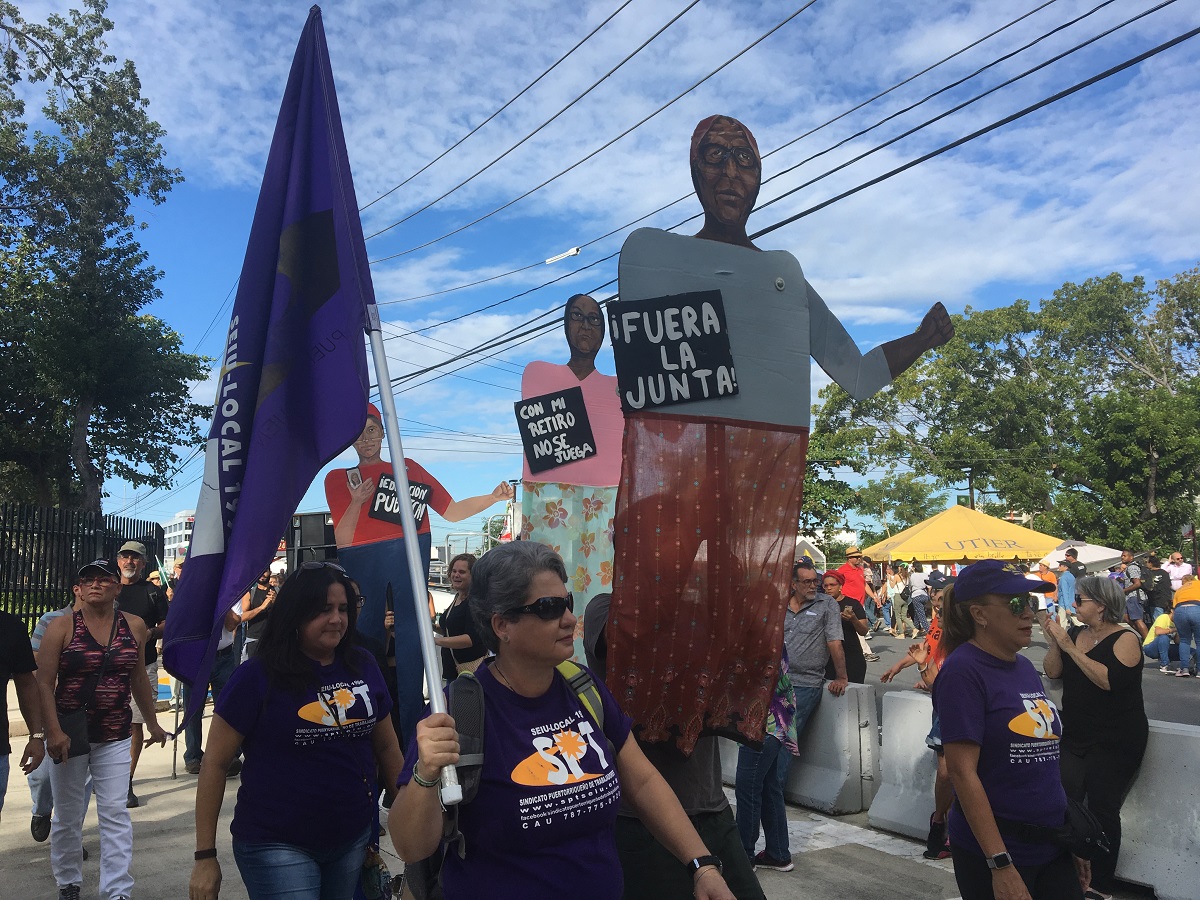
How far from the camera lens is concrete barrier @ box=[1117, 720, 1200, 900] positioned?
527 cm

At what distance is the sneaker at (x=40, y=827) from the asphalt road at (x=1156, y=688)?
19.4 ft

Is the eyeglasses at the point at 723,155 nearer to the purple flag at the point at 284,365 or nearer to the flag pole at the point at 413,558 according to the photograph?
the purple flag at the point at 284,365

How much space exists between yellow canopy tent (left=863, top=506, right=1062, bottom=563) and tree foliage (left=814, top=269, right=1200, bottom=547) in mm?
2576

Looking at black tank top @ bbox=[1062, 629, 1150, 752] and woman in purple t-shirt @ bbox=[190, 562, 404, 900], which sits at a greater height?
woman in purple t-shirt @ bbox=[190, 562, 404, 900]

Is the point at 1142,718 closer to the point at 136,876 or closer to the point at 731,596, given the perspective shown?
the point at 731,596

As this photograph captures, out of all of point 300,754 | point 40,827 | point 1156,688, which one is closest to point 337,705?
point 300,754

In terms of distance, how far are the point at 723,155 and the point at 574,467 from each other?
269cm

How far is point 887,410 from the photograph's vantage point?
38.4 m

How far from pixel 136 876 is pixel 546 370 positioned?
399 centimetres

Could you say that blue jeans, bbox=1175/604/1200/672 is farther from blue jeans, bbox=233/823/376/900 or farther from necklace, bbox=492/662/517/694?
necklace, bbox=492/662/517/694

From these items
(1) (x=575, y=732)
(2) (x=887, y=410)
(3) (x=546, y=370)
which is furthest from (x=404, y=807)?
(2) (x=887, y=410)

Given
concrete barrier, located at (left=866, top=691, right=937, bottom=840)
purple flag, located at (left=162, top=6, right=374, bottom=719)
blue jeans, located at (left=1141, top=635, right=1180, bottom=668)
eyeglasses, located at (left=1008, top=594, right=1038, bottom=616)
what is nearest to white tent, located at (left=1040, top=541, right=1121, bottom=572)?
blue jeans, located at (left=1141, top=635, right=1180, bottom=668)

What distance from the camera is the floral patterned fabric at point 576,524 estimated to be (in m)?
6.20

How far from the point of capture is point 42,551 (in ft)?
44.1
